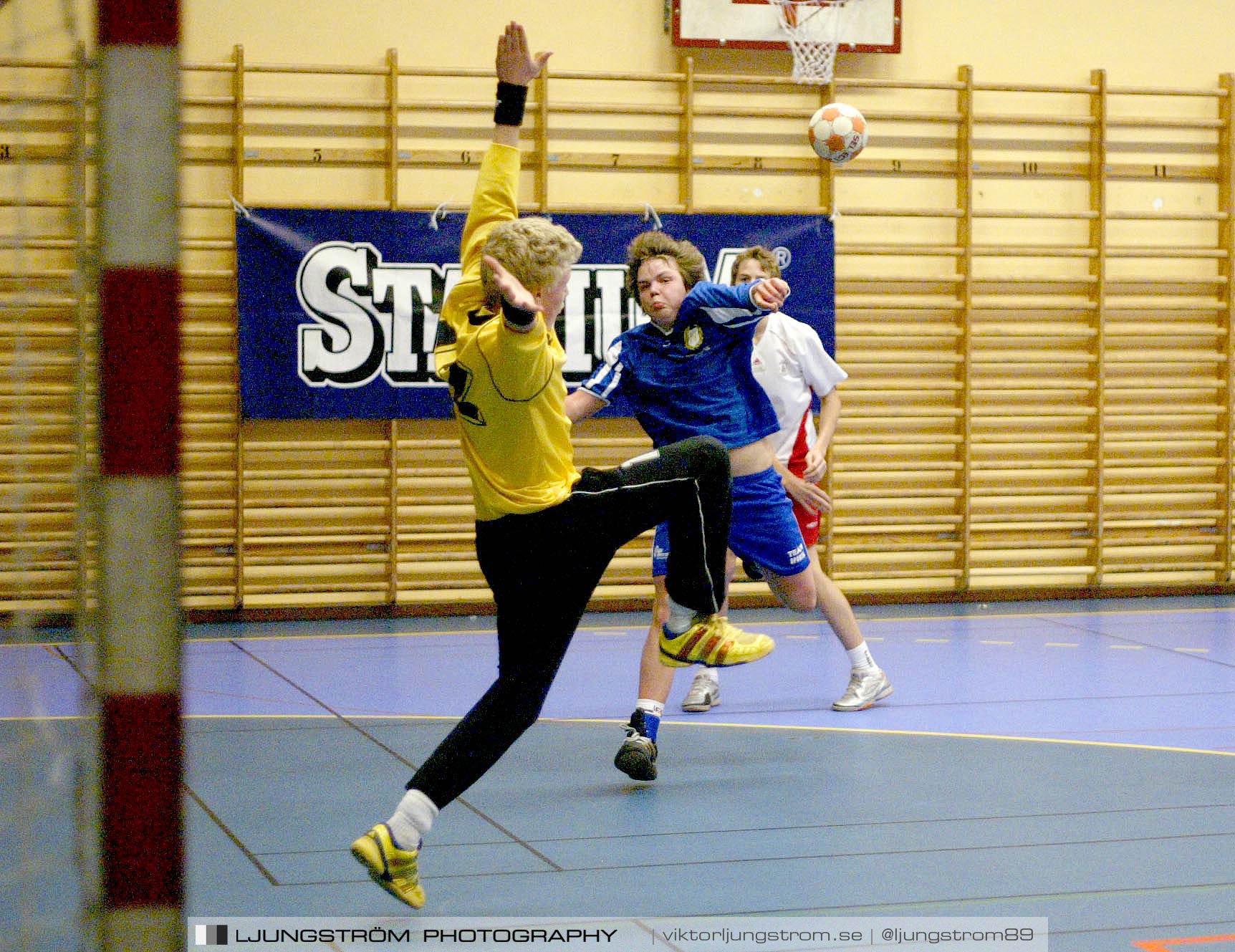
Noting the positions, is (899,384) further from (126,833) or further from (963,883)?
(126,833)

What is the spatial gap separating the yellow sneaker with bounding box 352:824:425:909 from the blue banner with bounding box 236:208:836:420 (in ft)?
18.8

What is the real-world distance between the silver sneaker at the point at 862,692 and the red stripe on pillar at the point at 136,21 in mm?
4607

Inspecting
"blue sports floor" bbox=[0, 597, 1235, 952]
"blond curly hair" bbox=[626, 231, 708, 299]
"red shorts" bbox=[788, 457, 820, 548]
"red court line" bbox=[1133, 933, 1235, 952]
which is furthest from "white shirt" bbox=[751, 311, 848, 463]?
"red court line" bbox=[1133, 933, 1235, 952]

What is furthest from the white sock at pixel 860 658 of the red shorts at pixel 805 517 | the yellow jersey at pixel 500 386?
the yellow jersey at pixel 500 386

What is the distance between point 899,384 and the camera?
9391mm

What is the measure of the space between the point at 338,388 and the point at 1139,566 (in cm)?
537

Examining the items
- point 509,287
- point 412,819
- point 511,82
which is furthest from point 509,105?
point 412,819

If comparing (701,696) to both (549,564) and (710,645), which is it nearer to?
(710,645)

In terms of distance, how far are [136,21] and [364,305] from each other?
741 centimetres

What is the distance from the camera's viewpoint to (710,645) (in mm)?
3656

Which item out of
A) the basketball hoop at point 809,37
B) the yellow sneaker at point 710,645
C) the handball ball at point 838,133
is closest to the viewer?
the yellow sneaker at point 710,645

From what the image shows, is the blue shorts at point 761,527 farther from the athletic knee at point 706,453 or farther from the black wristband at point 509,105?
the black wristband at point 509,105

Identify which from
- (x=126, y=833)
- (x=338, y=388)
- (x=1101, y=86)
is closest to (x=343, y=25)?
(x=338, y=388)

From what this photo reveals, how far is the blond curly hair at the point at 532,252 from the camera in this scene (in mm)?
3180
